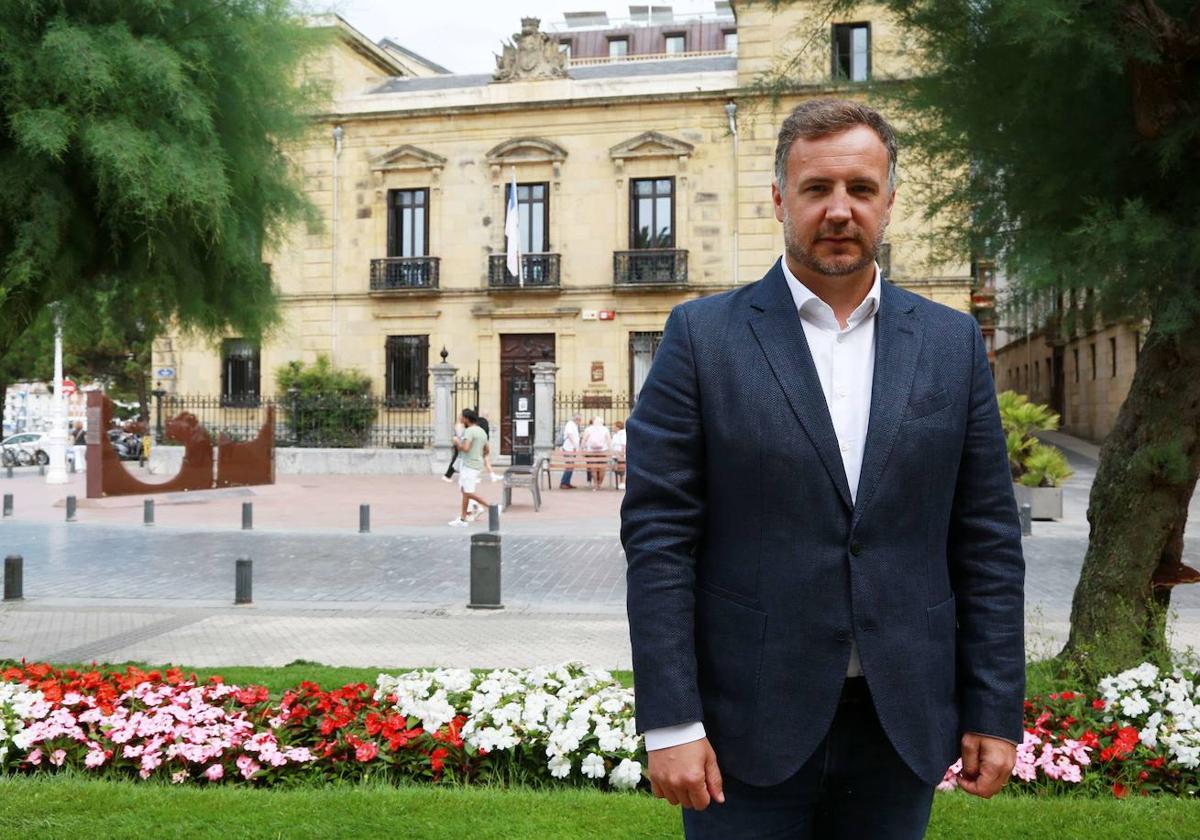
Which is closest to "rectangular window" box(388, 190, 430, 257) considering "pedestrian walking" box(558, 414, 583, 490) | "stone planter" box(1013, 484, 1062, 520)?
"pedestrian walking" box(558, 414, 583, 490)

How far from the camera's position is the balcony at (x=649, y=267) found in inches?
1253

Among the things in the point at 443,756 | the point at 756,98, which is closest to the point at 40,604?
the point at 443,756

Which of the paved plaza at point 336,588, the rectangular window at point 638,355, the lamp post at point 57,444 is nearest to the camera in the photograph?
the paved plaza at point 336,588

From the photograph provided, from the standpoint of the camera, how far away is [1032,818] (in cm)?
389

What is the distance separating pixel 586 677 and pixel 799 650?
10.4 feet

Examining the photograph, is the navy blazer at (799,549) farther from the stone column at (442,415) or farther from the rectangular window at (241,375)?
the rectangular window at (241,375)

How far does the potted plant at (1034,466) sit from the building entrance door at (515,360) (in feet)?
57.6

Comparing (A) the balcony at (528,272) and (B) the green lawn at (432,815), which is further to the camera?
(A) the balcony at (528,272)

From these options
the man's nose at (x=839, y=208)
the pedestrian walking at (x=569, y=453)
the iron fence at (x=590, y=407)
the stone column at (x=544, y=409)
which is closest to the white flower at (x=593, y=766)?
the man's nose at (x=839, y=208)

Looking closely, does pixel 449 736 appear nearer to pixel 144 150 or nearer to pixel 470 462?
pixel 144 150

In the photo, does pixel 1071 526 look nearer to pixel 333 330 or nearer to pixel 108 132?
pixel 108 132

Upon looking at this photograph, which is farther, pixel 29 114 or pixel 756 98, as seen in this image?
pixel 29 114

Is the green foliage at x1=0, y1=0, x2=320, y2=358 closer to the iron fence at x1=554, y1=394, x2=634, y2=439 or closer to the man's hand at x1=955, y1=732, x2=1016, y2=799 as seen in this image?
the man's hand at x1=955, y1=732, x2=1016, y2=799

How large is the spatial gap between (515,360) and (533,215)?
4.68 meters
